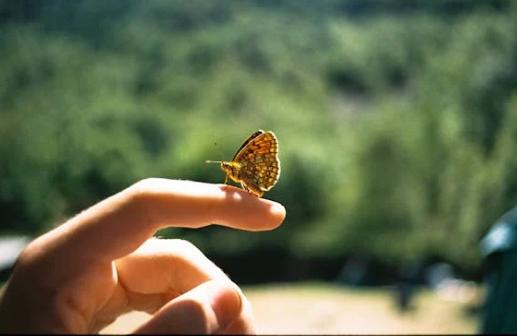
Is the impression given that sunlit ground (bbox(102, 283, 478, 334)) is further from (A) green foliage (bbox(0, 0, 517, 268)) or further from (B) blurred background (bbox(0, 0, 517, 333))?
(A) green foliage (bbox(0, 0, 517, 268))

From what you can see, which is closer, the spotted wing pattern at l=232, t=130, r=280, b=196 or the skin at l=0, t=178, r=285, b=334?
the skin at l=0, t=178, r=285, b=334

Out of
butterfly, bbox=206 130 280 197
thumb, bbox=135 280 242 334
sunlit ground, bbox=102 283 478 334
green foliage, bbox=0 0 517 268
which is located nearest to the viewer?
thumb, bbox=135 280 242 334

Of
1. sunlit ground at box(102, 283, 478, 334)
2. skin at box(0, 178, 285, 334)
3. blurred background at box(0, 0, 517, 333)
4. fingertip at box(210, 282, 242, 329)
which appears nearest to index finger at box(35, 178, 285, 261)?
→ skin at box(0, 178, 285, 334)

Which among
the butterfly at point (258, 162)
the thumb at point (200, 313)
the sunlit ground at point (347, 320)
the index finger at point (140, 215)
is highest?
the butterfly at point (258, 162)

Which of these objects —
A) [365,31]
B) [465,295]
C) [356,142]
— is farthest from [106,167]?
[365,31]

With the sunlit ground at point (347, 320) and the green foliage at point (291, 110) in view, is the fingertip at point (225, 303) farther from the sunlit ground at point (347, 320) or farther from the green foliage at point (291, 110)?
the green foliage at point (291, 110)

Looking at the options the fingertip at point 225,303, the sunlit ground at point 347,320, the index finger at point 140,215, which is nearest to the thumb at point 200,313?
the fingertip at point 225,303

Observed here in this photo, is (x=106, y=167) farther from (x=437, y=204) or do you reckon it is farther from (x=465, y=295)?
(x=465, y=295)
